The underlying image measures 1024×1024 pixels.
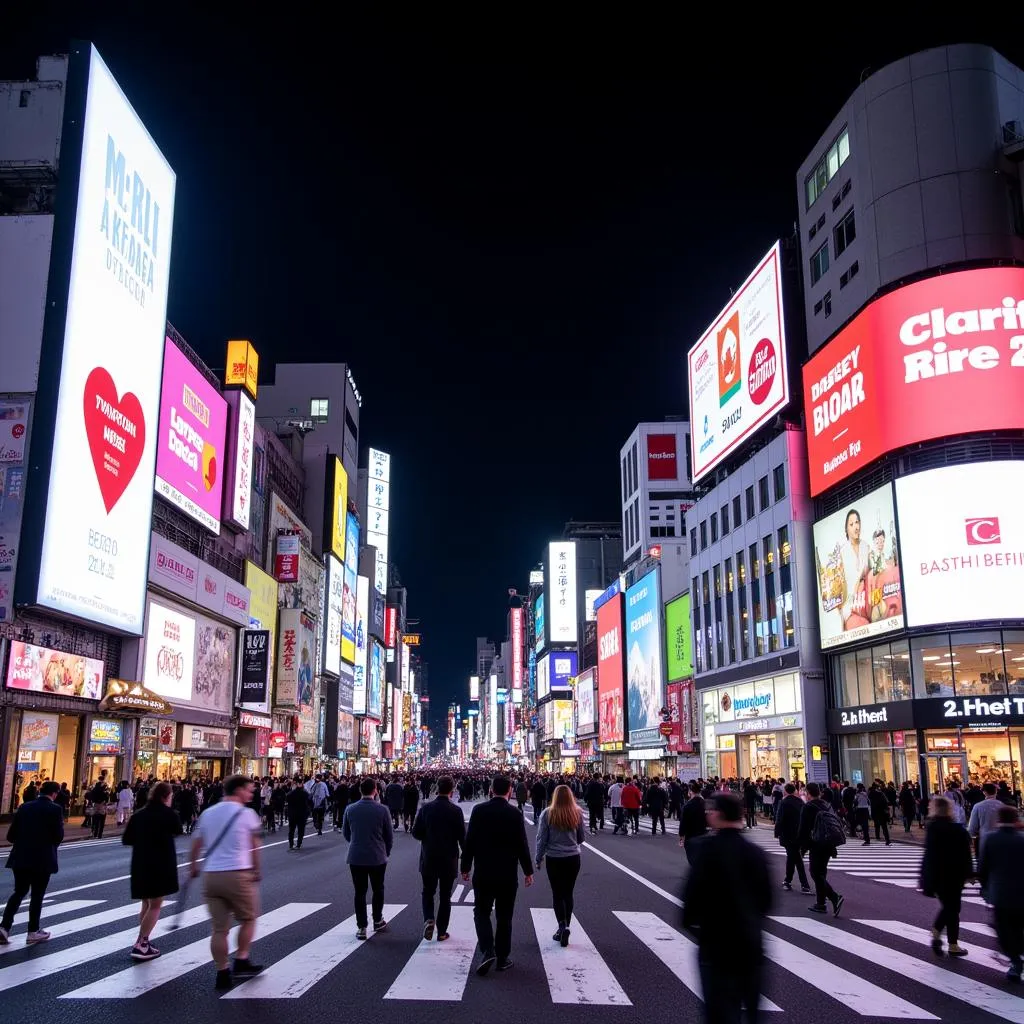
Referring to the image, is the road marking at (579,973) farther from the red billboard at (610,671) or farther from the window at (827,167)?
the red billboard at (610,671)

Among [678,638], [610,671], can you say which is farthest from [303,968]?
[610,671]

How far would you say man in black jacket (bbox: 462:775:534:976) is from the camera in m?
8.86

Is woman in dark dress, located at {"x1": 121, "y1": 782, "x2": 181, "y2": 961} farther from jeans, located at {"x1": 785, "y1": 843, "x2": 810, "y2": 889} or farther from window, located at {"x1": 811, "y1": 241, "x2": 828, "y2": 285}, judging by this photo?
window, located at {"x1": 811, "y1": 241, "x2": 828, "y2": 285}

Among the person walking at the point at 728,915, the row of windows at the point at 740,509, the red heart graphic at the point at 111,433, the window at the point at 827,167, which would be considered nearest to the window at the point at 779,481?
the row of windows at the point at 740,509

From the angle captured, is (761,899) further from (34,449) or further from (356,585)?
(356,585)

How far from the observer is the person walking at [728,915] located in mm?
5141

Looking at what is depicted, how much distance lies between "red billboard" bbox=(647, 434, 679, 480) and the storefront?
46.7m

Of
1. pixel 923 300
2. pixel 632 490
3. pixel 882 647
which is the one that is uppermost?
pixel 632 490

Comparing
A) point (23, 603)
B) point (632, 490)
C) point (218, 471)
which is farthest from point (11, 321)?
point (632, 490)

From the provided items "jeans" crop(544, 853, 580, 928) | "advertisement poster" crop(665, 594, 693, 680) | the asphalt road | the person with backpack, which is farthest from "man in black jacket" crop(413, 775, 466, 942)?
"advertisement poster" crop(665, 594, 693, 680)

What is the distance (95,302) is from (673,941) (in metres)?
31.4

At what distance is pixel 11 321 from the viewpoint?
32.9 meters

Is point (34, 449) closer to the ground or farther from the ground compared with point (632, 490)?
closer to the ground

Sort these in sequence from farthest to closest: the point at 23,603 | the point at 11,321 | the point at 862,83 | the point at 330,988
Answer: the point at 862,83, the point at 11,321, the point at 23,603, the point at 330,988
